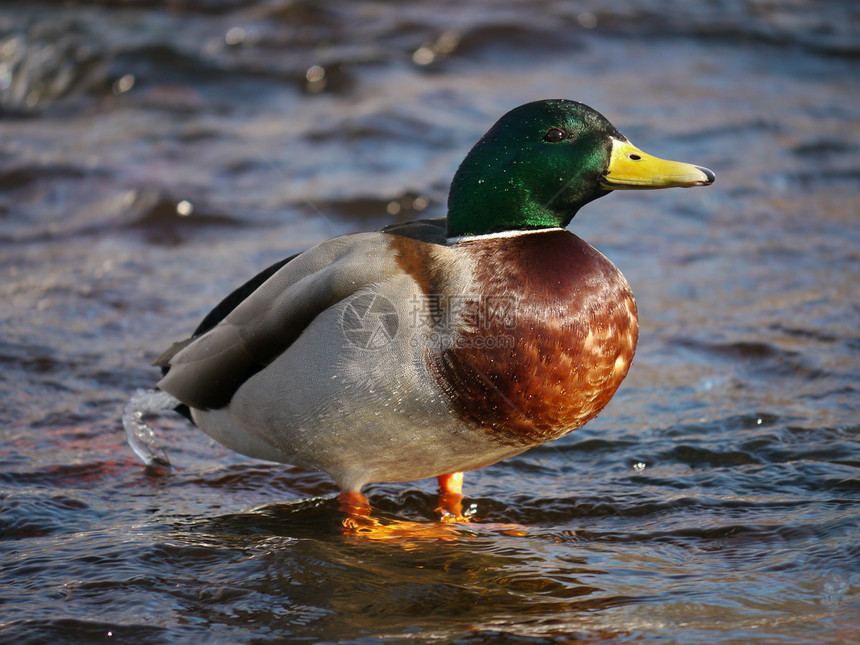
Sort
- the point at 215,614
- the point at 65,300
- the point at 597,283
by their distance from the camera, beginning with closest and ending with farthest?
the point at 215,614
the point at 597,283
the point at 65,300

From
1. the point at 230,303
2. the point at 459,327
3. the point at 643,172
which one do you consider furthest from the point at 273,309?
the point at 643,172

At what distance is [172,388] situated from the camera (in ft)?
13.6

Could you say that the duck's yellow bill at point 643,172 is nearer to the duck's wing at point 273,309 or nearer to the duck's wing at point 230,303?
the duck's wing at point 273,309

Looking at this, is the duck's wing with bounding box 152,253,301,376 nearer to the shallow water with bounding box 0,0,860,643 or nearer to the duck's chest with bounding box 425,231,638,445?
the shallow water with bounding box 0,0,860,643

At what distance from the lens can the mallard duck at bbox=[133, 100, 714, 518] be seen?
348cm

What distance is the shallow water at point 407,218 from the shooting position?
3354 millimetres

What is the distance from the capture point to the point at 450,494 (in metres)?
4.20

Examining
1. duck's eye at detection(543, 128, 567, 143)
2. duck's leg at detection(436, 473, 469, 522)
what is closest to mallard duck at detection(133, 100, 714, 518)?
duck's eye at detection(543, 128, 567, 143)

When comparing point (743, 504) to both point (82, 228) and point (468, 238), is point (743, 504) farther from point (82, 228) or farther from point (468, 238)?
point (82, 228)

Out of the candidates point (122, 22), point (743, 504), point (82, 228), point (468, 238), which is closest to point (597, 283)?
point (468, 238)

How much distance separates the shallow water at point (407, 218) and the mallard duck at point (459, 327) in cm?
42

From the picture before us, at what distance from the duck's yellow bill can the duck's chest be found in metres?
0.30

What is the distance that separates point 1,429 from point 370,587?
2.21 m

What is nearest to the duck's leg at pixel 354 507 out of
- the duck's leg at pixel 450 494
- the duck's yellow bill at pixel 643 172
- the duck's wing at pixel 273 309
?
the duck's leg at pixel 450 494
